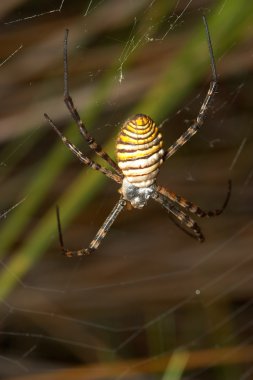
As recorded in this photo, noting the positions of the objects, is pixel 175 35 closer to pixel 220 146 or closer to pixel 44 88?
pixel 44 88

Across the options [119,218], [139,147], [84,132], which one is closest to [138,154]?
[139,147]

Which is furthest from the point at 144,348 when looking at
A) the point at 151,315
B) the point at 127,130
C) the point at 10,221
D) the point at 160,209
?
the point at 127,130

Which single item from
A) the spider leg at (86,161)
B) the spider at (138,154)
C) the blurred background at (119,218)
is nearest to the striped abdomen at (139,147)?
the spider at (138,154)

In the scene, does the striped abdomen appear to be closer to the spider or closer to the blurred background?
the spider

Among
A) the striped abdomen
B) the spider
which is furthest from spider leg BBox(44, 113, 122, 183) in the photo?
the striped abdomen

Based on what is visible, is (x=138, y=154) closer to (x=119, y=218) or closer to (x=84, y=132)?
(x=84, y=132)

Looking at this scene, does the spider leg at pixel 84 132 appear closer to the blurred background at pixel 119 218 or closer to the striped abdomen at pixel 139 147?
the striped abdomen at pixel 139 147
